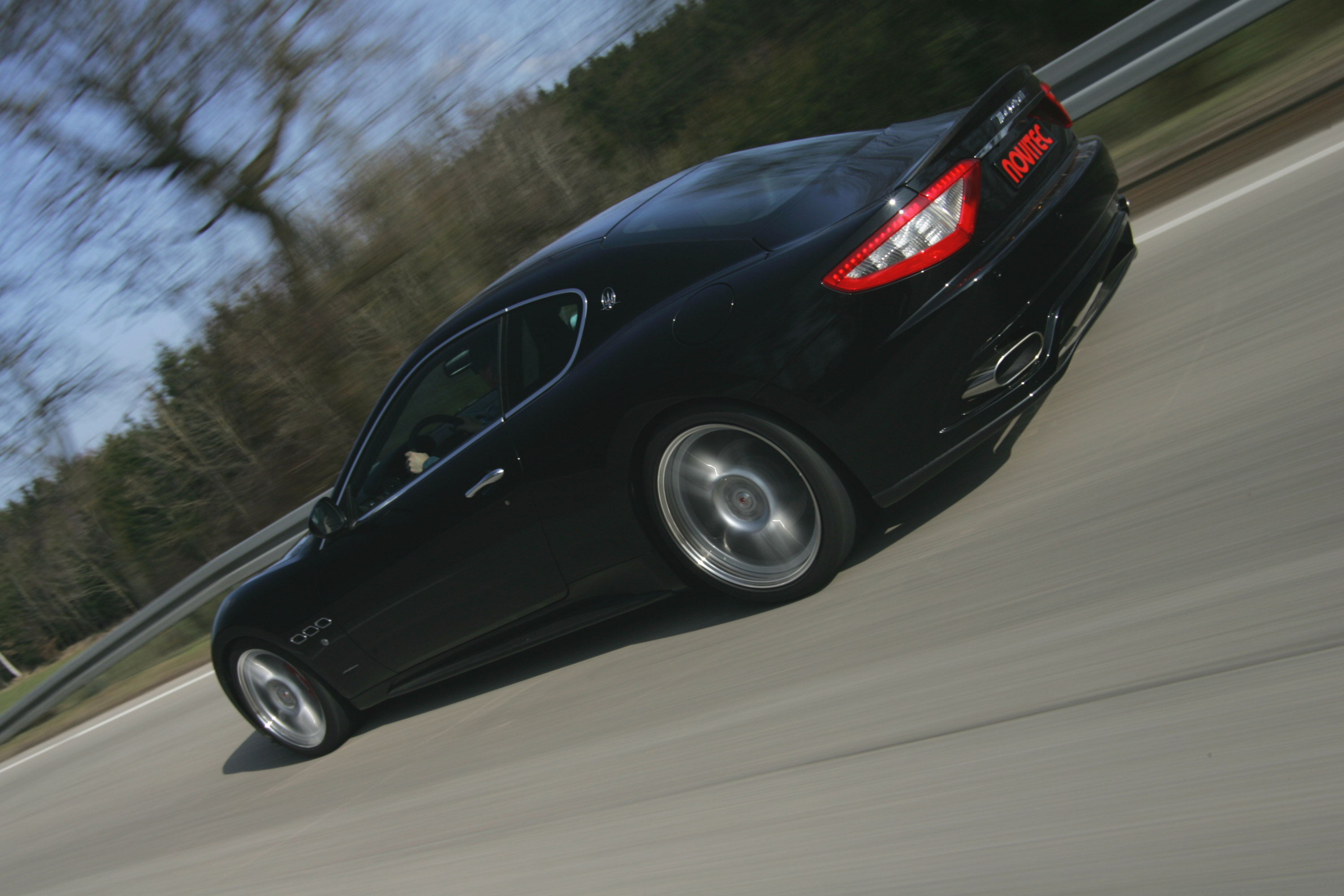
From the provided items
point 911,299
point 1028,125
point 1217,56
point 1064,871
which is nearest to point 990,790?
point 1064,871

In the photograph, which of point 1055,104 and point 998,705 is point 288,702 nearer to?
point 998,705

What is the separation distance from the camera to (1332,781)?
1.96 m

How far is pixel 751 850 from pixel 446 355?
243cm

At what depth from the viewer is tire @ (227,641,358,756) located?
4969 millimetres

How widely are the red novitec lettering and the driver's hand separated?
241cm

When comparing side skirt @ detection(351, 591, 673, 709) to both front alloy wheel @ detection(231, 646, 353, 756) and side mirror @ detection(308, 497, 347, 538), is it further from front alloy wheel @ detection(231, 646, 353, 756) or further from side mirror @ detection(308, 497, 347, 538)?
side mirror @ detection(308, 497, 347, 538)

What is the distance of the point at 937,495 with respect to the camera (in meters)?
4.00

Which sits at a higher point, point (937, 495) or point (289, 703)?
point (289, 703)

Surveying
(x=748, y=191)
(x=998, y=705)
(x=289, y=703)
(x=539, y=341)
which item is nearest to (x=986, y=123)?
A: (x=748, y=191)

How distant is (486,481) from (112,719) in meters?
5.72

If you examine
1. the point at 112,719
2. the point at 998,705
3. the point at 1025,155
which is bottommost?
the point at 998,705

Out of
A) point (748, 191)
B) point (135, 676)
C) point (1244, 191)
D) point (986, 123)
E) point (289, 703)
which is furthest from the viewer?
point (135, 676)

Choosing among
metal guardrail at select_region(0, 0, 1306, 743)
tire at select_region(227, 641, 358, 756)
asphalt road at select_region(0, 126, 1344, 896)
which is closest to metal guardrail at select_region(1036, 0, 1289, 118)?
metal guardrail at select_region(0, 0, 1306, 743)

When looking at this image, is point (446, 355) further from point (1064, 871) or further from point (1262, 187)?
point (1262, 187)
